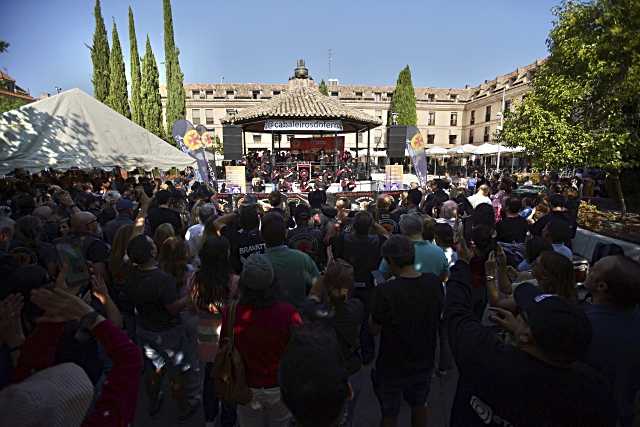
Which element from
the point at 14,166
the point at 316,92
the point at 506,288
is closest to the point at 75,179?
the point at 14,166

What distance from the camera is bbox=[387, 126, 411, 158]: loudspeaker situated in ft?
48.0

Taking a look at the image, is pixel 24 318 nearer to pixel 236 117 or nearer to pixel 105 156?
pixel 105 156

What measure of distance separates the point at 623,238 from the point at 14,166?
12.7 m

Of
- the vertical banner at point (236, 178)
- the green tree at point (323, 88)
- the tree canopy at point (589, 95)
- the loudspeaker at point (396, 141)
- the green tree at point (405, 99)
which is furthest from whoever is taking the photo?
the green tree at point (323, 88)

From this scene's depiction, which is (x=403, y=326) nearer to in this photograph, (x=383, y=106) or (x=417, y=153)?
(x=417, y=153)

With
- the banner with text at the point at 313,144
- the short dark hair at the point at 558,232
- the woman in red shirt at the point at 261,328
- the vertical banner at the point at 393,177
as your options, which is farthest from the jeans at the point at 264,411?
the banner with text at the point at 313,144

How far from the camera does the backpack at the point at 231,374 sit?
7.27 feet

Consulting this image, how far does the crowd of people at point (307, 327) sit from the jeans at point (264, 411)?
0.5 inches

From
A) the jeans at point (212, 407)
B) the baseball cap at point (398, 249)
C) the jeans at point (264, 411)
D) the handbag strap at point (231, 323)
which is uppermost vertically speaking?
the baseball cap at point (398, 249)

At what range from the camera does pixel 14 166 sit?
23.1 feet

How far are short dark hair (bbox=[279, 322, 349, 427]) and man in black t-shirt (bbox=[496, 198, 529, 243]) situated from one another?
4.42 meters

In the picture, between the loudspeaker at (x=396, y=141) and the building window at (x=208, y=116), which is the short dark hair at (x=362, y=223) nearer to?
the loudspeaker at (x=396, y=141)

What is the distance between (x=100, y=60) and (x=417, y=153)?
1201 inches

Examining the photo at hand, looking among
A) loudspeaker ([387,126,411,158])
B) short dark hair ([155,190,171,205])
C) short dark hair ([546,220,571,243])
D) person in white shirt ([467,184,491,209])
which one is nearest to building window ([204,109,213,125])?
loudspeaker ([387,126,411,158])
